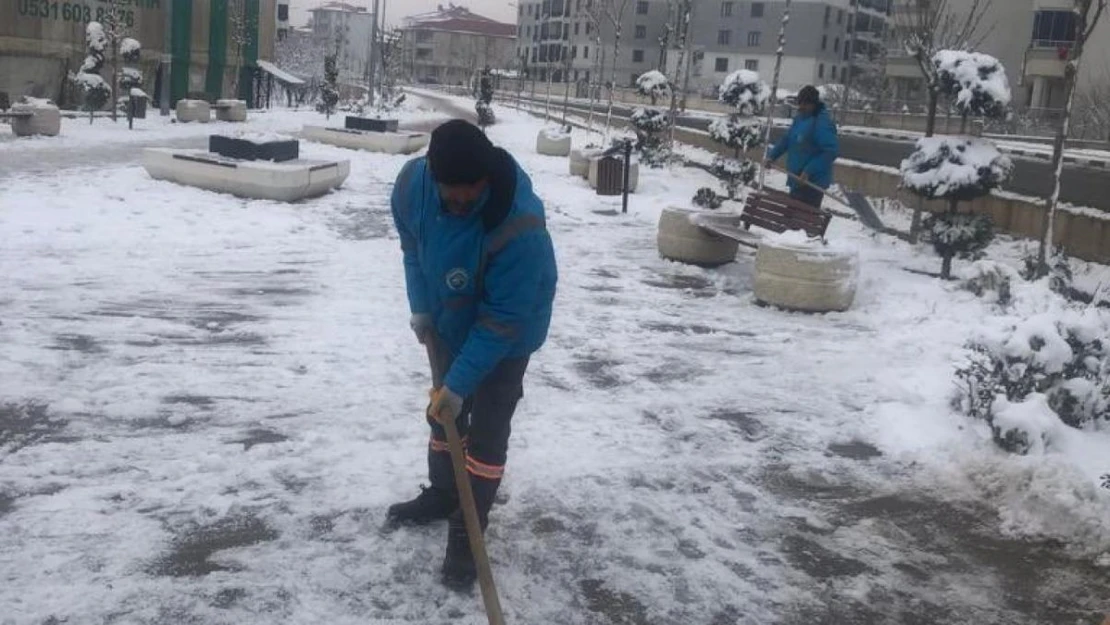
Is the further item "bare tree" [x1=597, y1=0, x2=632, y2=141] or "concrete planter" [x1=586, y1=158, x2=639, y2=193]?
"bare tree" [x1=597, y1=0, x2=632, y2=141]

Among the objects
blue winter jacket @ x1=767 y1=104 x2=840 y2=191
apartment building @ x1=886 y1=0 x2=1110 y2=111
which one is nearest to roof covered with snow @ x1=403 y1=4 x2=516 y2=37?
apartment building @ x1=886 y1=0 x2=1110 y2=111

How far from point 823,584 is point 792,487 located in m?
0.96

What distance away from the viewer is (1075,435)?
214 inches

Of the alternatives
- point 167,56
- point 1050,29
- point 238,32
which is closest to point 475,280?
point 167,56

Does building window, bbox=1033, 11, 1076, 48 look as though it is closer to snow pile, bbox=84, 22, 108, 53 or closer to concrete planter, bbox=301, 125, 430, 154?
concrete planter, bbox=301, 125, 430, 154

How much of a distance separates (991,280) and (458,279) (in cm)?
688

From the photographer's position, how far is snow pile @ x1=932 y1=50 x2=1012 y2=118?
32.6 feet

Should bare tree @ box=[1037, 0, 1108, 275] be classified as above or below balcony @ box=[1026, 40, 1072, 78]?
below

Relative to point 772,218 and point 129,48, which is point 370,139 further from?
point 129,48

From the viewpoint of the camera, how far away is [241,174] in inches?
495

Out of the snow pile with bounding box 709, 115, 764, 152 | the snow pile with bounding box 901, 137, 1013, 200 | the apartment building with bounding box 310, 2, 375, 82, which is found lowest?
the snow pile with bounding box 901, 137, 1013, 200

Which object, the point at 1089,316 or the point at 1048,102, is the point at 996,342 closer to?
the point at 1089,316

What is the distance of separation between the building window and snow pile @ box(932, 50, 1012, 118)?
45489mm

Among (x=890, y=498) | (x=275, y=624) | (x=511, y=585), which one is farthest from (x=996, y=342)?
(x=275, y=624)
